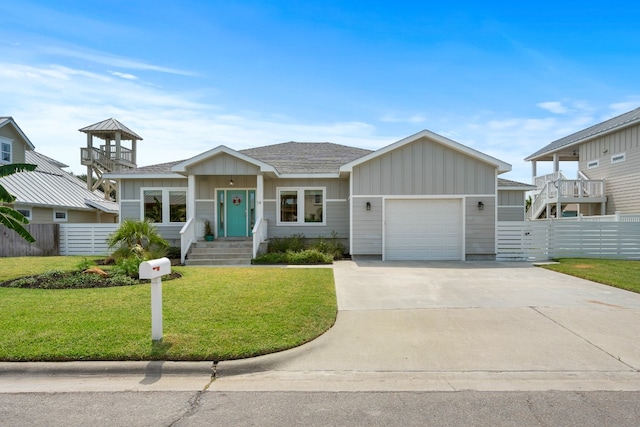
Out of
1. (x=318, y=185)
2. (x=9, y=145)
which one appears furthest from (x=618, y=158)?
(x=9, y=145)

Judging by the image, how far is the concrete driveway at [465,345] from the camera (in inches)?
163

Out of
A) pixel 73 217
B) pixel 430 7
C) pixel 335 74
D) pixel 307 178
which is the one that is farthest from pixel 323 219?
pixel 73 217

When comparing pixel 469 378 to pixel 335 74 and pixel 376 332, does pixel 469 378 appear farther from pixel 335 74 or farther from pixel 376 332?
pixel 335 74

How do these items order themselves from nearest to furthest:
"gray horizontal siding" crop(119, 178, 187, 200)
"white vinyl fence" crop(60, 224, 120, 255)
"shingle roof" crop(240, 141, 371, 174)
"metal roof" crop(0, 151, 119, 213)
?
"white vinyl fence" crop(60, 224, 120, 255) < "shingle roof" crop(240, 141, 371, 174) < "gray horizontal siding" crop(119, 178, 187, 200) < "metal roof" crop(0, 151, 119, 213)

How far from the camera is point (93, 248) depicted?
1645cm

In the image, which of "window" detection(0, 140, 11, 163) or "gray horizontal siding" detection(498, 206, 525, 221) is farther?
"window" detection(0, 140, 11, 163)

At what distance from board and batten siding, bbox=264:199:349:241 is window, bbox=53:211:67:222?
46.3 feet

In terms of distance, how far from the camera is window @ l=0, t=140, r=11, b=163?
2197 cm

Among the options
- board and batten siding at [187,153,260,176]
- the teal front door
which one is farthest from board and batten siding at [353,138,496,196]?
the teal front door

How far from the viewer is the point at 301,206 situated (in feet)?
54.7

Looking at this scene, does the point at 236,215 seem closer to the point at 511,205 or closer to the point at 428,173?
the point at 428,173

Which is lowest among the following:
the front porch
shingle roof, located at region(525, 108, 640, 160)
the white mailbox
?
the white mailbox

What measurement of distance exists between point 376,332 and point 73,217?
24.2 meters

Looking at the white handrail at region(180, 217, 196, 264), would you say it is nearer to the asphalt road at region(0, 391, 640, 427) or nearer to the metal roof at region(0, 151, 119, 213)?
the asphalt road at region(0, 391, 640, 427)
